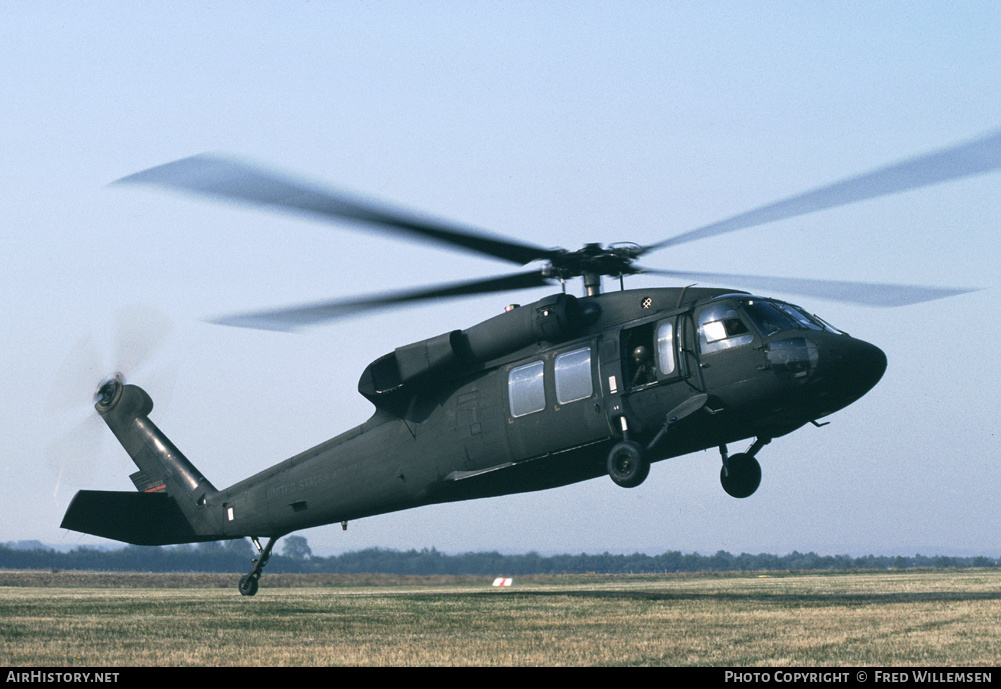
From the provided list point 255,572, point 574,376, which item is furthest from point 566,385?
point 255,572

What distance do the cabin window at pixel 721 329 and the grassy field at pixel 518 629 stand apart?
165 inches

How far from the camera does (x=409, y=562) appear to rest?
4119 cm

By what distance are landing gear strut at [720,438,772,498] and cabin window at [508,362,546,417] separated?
3.22m

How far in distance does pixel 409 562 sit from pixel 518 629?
2793 centimetres

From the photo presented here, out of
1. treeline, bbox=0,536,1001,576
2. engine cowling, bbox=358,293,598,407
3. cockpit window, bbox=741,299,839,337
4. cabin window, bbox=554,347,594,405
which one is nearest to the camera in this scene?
cockpit window, bbox=741,299,839,337

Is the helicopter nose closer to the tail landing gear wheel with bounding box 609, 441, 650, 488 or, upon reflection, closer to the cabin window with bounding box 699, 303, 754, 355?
the cabin window with bounding box 699, 303, 754, 355

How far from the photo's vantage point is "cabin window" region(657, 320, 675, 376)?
16.0 meters

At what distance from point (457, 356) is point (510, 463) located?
7.31ft

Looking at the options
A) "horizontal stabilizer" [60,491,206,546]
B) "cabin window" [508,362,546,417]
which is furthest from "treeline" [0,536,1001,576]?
"cabin window" [508,362,546,417]

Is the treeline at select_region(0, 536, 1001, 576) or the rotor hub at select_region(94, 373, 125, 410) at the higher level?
the rotor hub at select_region(94, 373, 125, 410)

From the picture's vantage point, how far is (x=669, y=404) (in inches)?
629

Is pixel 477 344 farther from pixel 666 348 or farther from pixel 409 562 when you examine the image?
pixel 409 562

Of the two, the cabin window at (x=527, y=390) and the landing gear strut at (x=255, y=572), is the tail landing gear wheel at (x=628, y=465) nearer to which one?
the cabin window at (x=527, y=390)
